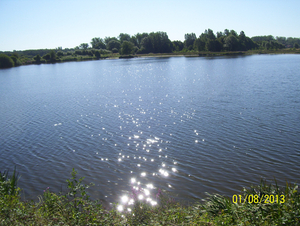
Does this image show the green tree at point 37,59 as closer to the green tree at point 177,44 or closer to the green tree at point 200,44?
the green tree at point 200,44

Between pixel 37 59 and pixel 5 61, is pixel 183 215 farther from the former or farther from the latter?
pixel 37 59

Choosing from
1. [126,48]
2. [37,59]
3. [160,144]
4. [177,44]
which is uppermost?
[177,44]

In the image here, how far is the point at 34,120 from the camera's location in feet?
70.5

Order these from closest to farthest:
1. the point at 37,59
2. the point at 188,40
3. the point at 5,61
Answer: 1. the point at 5,61
2. the point at 37,59
3. the point at 188,40

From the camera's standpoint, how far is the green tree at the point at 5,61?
10554 centimetres

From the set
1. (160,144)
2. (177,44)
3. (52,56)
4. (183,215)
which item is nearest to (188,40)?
(177,44)

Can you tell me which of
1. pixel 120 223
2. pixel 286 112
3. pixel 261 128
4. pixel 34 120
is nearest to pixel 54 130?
pixel 34 120

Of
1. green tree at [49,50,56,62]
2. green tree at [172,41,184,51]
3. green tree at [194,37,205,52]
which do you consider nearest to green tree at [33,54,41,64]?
green tree at [49,50,56,62]

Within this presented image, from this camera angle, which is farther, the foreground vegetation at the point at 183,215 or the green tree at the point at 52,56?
the green tree at the point at 52,56

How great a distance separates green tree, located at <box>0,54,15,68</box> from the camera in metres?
106

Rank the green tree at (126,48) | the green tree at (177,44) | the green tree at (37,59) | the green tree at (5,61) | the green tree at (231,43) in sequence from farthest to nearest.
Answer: the green tree at (177,44), the green tree at (126,48), the green tree at (231,43), the green tree at (37,59), the green tree at (5,61)

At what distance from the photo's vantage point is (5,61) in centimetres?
10731

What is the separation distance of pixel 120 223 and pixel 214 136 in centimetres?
1008

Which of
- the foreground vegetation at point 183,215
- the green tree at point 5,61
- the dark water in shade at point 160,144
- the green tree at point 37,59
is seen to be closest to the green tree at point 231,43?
the green tree at point 37,59
